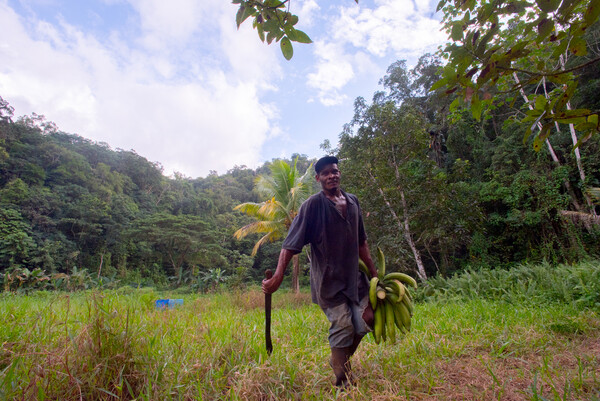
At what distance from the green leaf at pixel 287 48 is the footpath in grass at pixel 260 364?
6.59 feet

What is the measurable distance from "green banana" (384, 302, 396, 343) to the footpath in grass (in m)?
0.33

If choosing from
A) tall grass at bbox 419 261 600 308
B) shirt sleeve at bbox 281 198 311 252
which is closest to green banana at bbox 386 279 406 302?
shirt sleeve at bbox 281 198 311 252

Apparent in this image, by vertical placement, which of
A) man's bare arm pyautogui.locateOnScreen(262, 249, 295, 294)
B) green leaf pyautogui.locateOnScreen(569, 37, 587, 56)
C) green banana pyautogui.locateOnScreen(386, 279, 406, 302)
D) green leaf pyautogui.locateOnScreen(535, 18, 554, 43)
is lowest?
green banana pyautogui.locateOnScreen(386, 279, 406, 302)

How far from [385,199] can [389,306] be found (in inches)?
327

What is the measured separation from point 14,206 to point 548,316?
31.0 meters

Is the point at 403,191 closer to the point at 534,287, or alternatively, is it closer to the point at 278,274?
the point at 534,287

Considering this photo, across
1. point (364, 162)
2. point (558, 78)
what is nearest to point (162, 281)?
point (364, 162)

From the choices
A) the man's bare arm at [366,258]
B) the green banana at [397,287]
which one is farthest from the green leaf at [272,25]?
the green banana at [397,287]

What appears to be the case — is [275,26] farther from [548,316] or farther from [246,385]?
[548,316]

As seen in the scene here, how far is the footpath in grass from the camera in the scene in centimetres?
190

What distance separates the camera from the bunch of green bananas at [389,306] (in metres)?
2.40

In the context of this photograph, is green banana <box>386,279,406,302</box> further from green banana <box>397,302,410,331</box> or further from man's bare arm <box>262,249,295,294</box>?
man's bare arm <box>262,249,295,294</box>

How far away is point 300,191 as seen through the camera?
12.5 meters

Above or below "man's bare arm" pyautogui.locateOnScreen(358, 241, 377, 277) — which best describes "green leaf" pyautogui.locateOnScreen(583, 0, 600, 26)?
above
